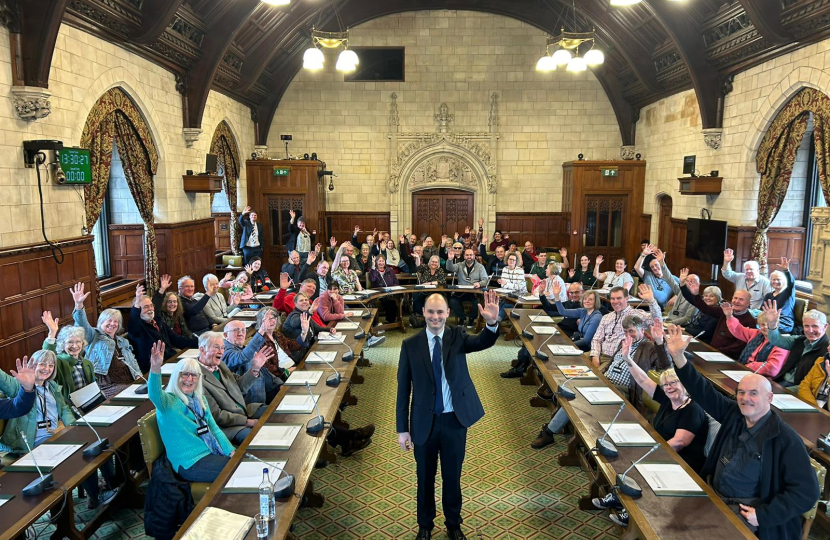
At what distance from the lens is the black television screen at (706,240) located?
9867mm

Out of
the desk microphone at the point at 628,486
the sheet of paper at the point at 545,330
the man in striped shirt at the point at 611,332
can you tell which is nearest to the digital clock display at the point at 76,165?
the sheet of paper at the point at 545,330

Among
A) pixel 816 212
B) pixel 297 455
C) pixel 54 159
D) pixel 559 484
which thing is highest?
pixel 54 159

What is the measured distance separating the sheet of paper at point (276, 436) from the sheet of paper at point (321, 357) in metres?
1.50

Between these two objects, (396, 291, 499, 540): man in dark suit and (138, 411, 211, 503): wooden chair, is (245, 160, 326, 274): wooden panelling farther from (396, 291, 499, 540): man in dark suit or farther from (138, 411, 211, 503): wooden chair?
(396, 291, 499, 540): man in dark suit

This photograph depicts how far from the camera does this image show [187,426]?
3680 mm

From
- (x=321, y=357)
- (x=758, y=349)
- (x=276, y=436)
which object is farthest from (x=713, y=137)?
(x=276, y=436)

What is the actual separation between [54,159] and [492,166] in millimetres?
10380

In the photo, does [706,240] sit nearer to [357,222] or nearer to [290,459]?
[357,222]

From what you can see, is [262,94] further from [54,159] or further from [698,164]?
[698,164]

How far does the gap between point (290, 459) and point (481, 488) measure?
1.95 m

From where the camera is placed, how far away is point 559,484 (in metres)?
4.90

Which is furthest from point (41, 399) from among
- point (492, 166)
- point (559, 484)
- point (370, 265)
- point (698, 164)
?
point (492, 166)

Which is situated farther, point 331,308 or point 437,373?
point 331,308

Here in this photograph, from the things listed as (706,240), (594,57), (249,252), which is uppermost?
(594,57)
